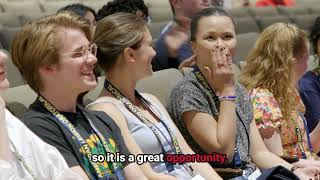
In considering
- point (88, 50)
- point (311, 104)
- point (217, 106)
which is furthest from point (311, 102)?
point (88, 50)

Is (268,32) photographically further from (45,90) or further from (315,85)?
(45,90)

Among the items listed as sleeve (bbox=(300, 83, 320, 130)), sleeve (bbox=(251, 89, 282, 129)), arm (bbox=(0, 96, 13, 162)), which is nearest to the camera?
arm (bbox=(0, 96, 13, 162))

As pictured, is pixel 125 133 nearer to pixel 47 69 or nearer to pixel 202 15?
pixel 47 69

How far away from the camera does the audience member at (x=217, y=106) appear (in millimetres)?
2262

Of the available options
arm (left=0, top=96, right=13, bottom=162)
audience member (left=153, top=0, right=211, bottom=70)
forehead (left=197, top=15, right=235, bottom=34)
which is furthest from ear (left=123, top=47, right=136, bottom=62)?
audience member (left=153, top=0, right=211, bottom=70)

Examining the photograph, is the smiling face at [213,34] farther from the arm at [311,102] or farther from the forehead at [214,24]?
the arm at [311,102]

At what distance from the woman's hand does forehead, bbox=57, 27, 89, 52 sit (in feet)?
1.90

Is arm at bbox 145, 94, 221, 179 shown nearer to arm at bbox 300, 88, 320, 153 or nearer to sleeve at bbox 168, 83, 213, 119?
sleeve at bbox 168, 83, 213, 119

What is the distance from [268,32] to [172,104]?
57 centimetres

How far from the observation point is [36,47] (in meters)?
1.79

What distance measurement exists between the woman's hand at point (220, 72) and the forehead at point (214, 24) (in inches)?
3.2

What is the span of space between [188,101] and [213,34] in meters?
0.27

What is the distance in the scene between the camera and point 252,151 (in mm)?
2453

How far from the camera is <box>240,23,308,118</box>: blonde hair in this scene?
8.52ft
